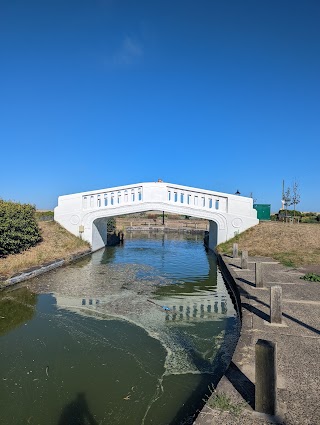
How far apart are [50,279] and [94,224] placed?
10264 millimetres

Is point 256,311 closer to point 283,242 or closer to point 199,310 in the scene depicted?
point 199,310

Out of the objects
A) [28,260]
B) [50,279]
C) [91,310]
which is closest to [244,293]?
[91,310]

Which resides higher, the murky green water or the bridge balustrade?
the bridge balustrade

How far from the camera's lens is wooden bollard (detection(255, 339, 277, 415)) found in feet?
11.8

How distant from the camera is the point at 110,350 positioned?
6.61m

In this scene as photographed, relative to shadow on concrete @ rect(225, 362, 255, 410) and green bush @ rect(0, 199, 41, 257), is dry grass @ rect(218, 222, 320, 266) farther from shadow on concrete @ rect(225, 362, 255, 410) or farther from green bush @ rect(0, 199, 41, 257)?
shadow on concrete @ rect(225, 362, 255, 410)

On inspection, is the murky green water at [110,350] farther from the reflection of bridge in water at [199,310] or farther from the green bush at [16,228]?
the green bush at [16,228]

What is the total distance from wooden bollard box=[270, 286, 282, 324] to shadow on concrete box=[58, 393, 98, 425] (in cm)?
399

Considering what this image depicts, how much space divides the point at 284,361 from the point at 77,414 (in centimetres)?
321

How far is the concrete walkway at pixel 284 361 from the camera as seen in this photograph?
11.9 ft

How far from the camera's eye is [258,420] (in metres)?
3.54

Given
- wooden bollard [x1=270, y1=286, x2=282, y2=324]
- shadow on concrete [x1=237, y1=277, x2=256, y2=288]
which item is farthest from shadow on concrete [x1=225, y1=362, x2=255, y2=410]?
shadow on concrete [x1=237, y1=277, x2=256, y2=288]

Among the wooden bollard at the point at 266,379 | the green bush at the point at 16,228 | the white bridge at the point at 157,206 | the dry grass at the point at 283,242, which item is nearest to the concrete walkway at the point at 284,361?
the wooden bollard at the point at 266,379

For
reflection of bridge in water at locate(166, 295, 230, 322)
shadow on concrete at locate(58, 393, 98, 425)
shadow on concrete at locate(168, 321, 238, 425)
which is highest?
reflection of bridge in water at locate(166, 295, 230, 322)
